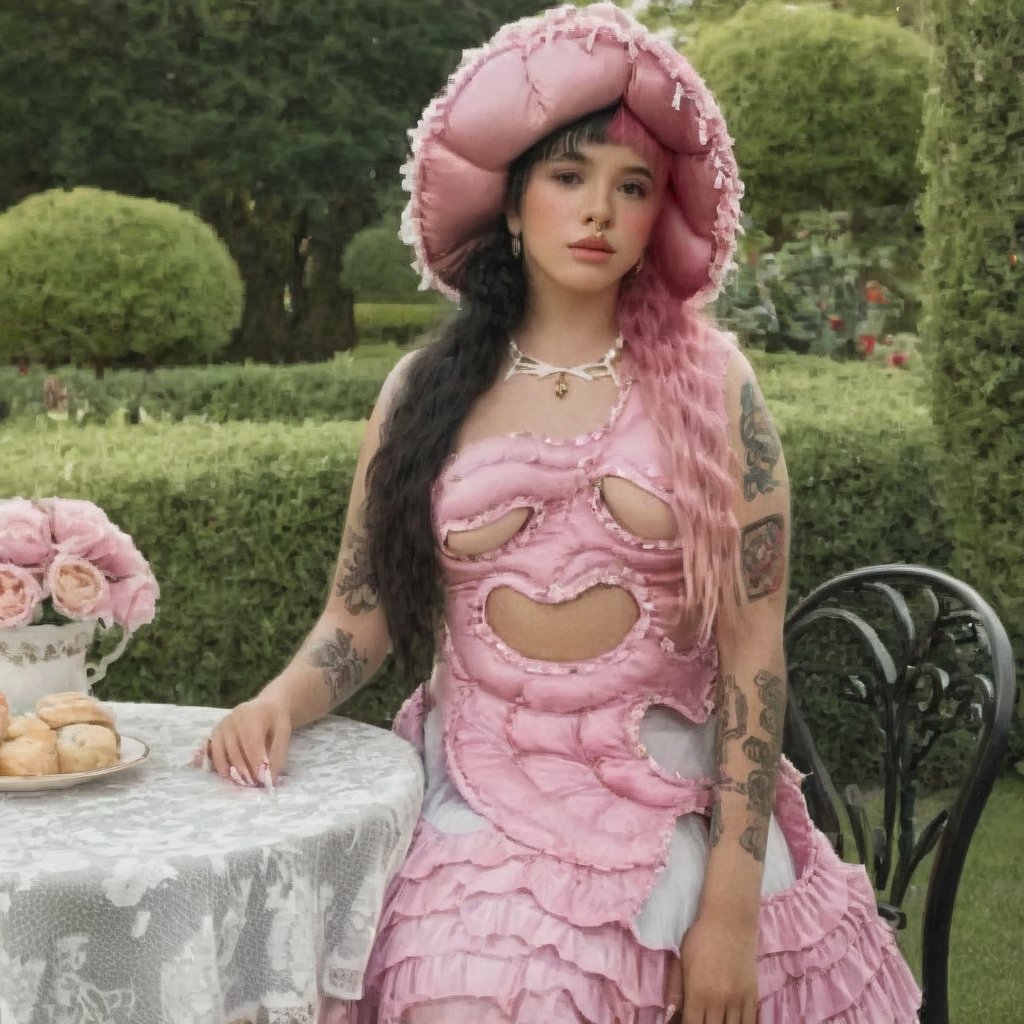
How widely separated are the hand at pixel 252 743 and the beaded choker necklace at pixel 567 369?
64cm

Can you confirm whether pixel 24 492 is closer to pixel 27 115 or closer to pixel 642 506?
pixel 642 506

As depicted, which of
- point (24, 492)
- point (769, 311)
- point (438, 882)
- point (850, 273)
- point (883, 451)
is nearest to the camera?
point (438, 882)

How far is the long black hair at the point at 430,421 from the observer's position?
88.4 inches

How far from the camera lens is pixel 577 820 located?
2.03 meters

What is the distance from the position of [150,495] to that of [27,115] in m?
15.7

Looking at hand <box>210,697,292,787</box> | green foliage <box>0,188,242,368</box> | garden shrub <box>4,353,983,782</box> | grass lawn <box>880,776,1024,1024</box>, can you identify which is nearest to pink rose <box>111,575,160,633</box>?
hand <box>210,697,292,787</box>

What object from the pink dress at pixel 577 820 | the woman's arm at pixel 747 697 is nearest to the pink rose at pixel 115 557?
the pink dress at pixel 577 820

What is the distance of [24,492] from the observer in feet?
12.8

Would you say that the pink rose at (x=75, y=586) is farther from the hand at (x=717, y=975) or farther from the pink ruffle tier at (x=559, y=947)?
the hand at (x=717, y=975)

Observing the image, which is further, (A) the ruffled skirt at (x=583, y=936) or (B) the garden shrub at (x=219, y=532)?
(B) the garden shrub at (x=219, y=532)

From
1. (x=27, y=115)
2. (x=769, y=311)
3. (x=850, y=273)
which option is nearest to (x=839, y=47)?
(x=850, y=273)

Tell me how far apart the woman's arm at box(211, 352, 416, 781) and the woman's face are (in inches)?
14.5

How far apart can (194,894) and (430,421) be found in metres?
0.85

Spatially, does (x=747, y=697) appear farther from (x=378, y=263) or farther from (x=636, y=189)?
(x=378, y=263)
